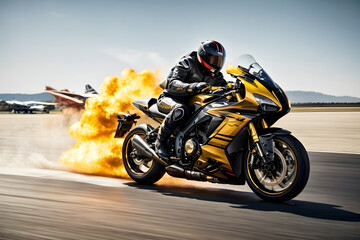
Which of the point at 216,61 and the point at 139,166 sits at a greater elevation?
the point at 216,61

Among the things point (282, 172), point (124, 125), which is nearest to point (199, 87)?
point (282, 172)

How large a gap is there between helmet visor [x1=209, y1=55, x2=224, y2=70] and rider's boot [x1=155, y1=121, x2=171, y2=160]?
Answer: 3.59ft

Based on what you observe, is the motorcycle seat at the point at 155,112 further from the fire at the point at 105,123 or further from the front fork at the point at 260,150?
the front fork at the point at 260,150

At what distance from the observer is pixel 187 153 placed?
6.16m

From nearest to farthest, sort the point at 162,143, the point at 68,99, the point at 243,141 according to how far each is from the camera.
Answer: the point at 243,141, the point at 162,143, the point at 68,99

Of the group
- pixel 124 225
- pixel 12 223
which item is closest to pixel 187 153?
pixel 124 225

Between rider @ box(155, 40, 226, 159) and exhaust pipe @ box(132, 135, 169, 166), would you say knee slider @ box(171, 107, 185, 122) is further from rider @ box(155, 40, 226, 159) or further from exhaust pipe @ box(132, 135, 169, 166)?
exhaust pipe @ box(132, 135, 169, 166)

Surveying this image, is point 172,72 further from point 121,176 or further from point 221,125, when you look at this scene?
point 121,176

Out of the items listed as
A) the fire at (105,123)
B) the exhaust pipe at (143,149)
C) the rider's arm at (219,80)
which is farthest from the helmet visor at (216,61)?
the fire at (105,123)

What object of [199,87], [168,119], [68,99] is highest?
[199,87]

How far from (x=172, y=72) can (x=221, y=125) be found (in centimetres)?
127

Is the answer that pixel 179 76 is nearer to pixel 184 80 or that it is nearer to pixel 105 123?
pixel 184 80

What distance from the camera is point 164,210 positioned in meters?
5.14

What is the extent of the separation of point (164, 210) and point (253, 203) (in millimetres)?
1139
